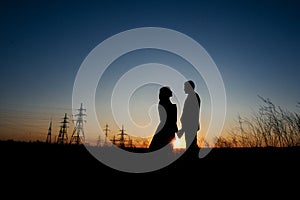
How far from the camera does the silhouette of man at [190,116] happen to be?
704 cm

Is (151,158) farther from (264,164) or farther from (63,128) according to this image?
(63,128)

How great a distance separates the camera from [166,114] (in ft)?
24.6

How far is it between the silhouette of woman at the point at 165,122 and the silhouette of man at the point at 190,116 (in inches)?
18.1

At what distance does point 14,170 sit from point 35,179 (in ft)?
3.54

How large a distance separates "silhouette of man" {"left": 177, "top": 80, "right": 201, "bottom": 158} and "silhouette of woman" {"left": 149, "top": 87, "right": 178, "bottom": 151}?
0.46 meters

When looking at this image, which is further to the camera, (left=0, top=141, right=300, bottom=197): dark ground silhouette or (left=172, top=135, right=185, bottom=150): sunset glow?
(left=172, top=135, right=185, bottom=150): sunset glow

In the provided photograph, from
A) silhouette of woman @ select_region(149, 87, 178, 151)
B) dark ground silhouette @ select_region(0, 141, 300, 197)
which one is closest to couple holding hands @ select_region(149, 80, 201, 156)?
silhouette of woman @ select_region(149, 87, 178, 151)

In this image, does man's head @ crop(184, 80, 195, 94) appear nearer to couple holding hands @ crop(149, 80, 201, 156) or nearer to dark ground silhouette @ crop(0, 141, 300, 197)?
couple holding hands @ crop(149, 80, 201, 156)

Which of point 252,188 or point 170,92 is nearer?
point 252,188

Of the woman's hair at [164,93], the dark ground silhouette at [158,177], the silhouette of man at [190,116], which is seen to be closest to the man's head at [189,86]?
the silhouette of man at [190,116]

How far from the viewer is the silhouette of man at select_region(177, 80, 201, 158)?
7039 mm

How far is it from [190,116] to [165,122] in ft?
2.72

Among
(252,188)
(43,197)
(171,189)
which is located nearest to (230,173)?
(252,188)

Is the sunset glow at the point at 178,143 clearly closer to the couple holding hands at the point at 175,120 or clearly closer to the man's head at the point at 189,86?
the couple holding hands at the point at 175,120
